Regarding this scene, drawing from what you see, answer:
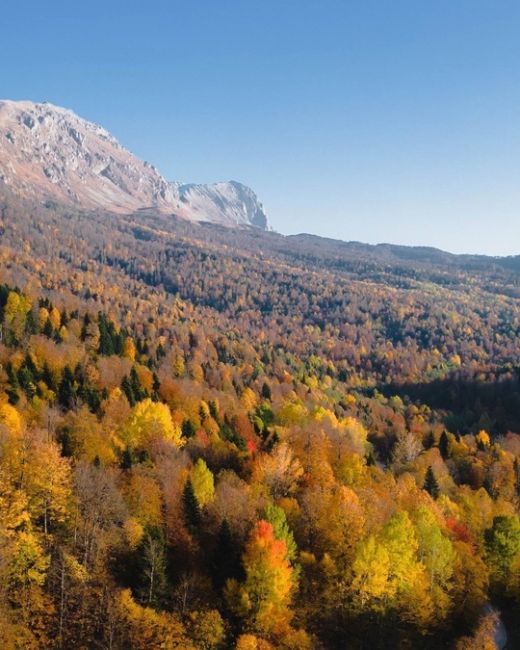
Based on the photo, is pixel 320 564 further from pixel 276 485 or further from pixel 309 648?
pixel 276 485

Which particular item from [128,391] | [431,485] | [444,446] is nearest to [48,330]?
[128,391]

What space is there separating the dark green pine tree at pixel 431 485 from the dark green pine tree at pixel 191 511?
51.2 meters

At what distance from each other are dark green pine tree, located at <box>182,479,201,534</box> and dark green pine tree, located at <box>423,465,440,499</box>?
51.2m

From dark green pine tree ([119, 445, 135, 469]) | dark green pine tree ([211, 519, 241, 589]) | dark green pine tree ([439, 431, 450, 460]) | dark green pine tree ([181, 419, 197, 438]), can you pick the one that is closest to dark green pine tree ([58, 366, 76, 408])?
dark green pine tree ([119, 445, 135, 469])

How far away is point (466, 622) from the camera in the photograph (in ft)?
193

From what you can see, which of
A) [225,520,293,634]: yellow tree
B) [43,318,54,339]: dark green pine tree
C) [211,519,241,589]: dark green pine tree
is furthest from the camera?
[43,318,54,339]: dark green pine tree

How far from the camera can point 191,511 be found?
58812mm

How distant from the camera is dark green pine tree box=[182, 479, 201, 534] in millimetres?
58403

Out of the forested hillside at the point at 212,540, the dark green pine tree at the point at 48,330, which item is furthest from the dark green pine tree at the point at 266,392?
the dark green pine tree at the point at 48,330

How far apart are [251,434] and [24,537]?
179 ft

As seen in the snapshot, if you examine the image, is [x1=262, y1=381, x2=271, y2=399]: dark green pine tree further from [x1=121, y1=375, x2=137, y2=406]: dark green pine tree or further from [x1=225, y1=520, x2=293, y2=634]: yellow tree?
[x1=225, y1=520, x2=293, y2=634]: yellow tree

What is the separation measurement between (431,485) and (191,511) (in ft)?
177

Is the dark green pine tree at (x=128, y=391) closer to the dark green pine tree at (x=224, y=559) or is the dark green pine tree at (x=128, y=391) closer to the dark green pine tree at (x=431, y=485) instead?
the dark green pine tree at (x=224, y=559)

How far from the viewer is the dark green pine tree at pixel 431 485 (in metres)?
91.7
